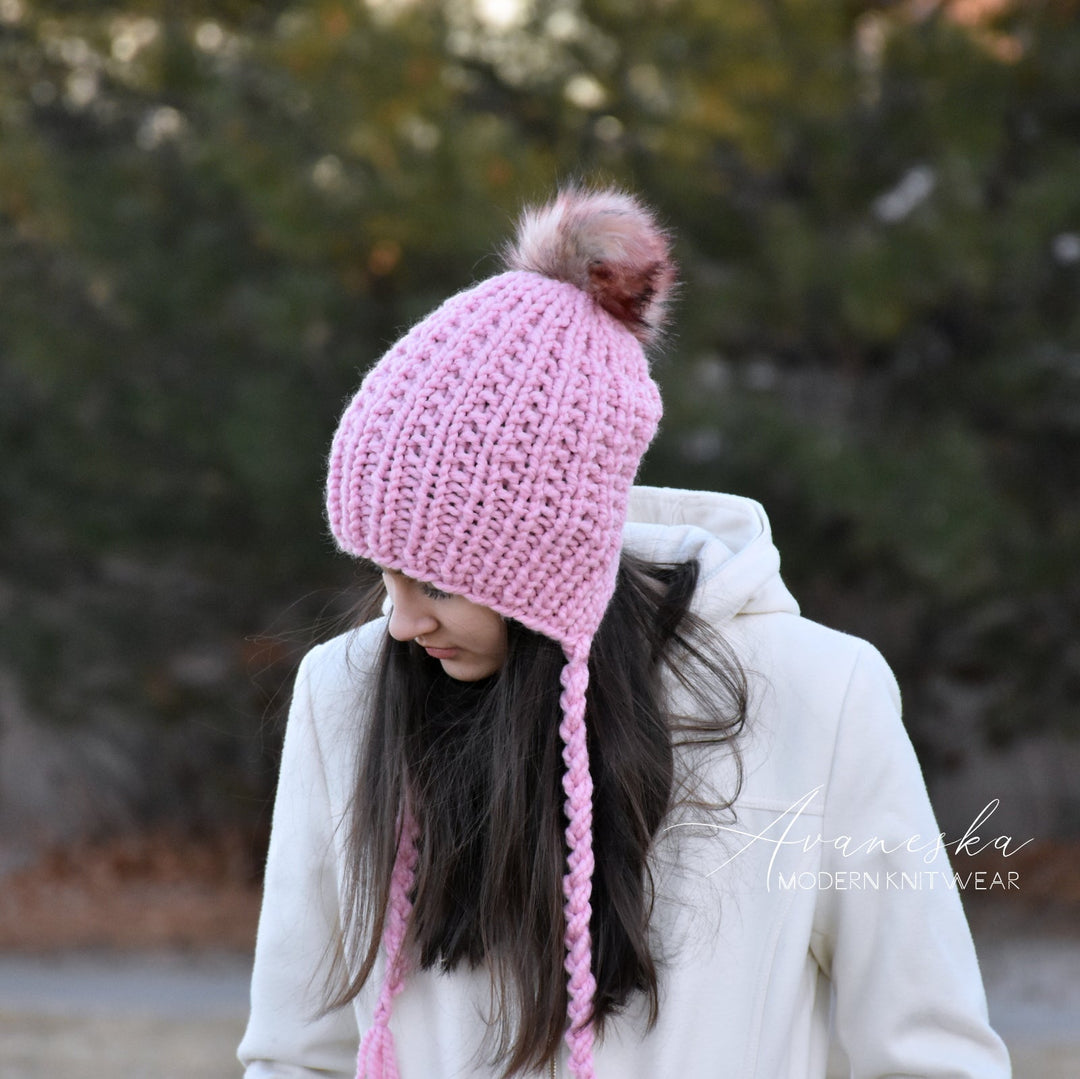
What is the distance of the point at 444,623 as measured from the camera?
1.66 meters

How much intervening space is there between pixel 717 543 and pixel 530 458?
382 mm

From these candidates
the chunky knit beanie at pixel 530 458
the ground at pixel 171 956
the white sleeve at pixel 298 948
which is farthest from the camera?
the ground at pixel 171 956

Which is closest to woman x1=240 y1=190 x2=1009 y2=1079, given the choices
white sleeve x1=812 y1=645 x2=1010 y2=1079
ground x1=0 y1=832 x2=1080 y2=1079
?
white sleeve x1=812 y1=645 x2=1010 y2=1079

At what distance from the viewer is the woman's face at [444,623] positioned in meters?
1.65

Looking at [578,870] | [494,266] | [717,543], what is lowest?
[578,870]

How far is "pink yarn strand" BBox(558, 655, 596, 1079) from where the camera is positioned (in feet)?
5.13

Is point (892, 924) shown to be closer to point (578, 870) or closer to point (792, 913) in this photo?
point (792, 913)

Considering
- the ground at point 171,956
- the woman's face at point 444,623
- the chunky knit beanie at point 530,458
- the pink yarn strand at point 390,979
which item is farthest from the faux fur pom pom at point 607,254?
the ground at point 171,956

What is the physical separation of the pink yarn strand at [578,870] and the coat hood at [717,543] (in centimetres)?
22

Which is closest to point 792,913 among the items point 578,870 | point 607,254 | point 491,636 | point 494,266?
point 578,870

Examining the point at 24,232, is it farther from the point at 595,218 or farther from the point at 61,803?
the point at 595,218

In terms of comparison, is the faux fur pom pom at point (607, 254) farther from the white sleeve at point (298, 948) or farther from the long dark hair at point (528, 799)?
the white sleeve at point (298, 948)

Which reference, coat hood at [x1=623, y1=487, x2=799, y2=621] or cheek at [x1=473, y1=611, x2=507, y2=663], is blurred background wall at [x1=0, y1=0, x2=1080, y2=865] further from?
cheek at [x1=473, y1=611, x2=507, y2=663]

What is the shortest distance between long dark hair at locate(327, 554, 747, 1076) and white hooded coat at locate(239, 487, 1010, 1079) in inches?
1.4
